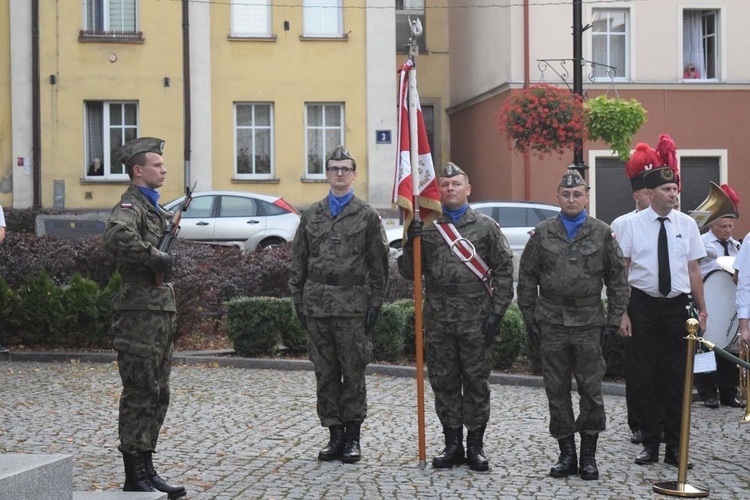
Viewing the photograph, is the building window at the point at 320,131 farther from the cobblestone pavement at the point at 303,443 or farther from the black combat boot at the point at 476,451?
the black combat boot at the point at 476,451

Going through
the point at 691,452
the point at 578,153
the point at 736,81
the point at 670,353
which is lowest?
the point at 691,452

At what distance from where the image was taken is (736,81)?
30438mm

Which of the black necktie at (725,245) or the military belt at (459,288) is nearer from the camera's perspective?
the military belt at (459,288)

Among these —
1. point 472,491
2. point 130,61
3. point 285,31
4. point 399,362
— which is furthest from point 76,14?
point 472,491

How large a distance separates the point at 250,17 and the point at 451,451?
22.1 metres

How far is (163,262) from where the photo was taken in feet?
23.6

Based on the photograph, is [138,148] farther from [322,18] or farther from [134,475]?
[322,18]

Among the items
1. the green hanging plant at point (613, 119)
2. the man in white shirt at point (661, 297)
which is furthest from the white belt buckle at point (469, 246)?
the green hanging plant at point (613, 119)

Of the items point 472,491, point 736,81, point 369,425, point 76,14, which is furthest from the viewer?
point 736,81

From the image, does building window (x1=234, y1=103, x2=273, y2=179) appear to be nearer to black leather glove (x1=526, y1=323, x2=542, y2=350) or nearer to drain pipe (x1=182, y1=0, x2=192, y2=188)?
drain pipe (x1=182, y1=0, x2=192, y2=188)

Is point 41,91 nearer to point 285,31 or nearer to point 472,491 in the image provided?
point 285,31

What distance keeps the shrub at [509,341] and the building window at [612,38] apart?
1887 cm

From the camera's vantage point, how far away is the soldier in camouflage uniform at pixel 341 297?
851 centimetres

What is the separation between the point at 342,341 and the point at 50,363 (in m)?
5.87
